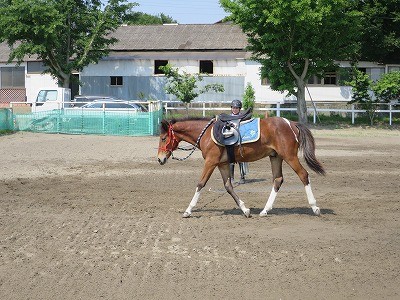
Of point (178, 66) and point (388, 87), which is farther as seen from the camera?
point (178, 66)

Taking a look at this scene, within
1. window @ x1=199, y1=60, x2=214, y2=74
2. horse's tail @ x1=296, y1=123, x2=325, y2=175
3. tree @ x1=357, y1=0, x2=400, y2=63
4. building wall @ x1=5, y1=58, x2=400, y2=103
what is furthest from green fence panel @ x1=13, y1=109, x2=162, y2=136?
horse's tail @ x1=296, y1=123, x2=325, y2=175

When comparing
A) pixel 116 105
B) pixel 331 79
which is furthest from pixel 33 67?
pixel 116 105

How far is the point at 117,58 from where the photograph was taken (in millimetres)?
51125

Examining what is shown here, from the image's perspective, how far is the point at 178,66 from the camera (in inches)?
1966

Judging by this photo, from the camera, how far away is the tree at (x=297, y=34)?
115 ft

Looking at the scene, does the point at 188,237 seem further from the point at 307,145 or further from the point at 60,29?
the point at 60,29

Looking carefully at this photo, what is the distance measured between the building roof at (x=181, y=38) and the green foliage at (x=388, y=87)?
40.2 ft

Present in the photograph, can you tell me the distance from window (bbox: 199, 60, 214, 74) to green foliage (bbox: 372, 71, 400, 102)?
1385cm

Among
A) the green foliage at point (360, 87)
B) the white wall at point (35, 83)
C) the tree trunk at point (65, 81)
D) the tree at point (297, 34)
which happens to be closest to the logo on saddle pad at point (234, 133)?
the tree at point (297, 34)

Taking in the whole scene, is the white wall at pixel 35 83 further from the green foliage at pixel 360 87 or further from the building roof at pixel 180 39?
the green foliage at pixel 360 87

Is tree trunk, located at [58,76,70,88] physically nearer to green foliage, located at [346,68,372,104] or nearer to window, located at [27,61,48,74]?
window, located at [27,61,48,74]

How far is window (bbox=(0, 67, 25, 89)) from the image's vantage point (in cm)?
5603

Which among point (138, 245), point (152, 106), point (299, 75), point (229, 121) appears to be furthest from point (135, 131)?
point (138, 245)

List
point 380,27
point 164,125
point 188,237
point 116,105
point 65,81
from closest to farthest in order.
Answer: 1. point 188,237
2. point 164,125
3. point 116,105
4. point 380,27
5. point 65,81
